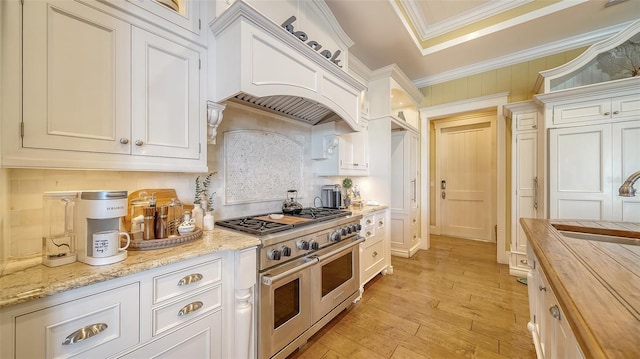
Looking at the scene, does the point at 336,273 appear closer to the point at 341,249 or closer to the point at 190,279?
the point at 341,249

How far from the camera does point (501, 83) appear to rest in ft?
11.2

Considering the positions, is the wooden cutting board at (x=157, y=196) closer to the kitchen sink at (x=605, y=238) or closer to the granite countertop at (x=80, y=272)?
the granite countertop at (x=80, y=272)

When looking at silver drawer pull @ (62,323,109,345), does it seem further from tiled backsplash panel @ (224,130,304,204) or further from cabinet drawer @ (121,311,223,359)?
tiled backsplash panel @ (224,130,304,204)

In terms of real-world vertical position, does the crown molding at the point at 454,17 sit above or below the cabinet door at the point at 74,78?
above

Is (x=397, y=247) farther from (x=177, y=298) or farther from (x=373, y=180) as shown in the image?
(x=177, y=298)

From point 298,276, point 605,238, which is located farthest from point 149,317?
point 605,238

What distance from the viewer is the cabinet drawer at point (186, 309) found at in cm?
103

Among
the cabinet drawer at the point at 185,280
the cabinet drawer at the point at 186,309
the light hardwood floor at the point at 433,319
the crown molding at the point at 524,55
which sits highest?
the crown molding at the point at 524,55

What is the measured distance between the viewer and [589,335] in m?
0.49

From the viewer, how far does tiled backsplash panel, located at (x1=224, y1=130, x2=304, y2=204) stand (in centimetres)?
191

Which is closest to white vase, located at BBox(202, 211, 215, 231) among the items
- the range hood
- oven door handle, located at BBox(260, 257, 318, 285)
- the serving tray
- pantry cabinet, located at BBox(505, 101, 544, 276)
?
the serving tray

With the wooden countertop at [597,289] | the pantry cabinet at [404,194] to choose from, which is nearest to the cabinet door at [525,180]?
the pantry cabinet at [404,194]

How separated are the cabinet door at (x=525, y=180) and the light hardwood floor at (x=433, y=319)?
0.59m

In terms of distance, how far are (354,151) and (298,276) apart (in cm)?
180
